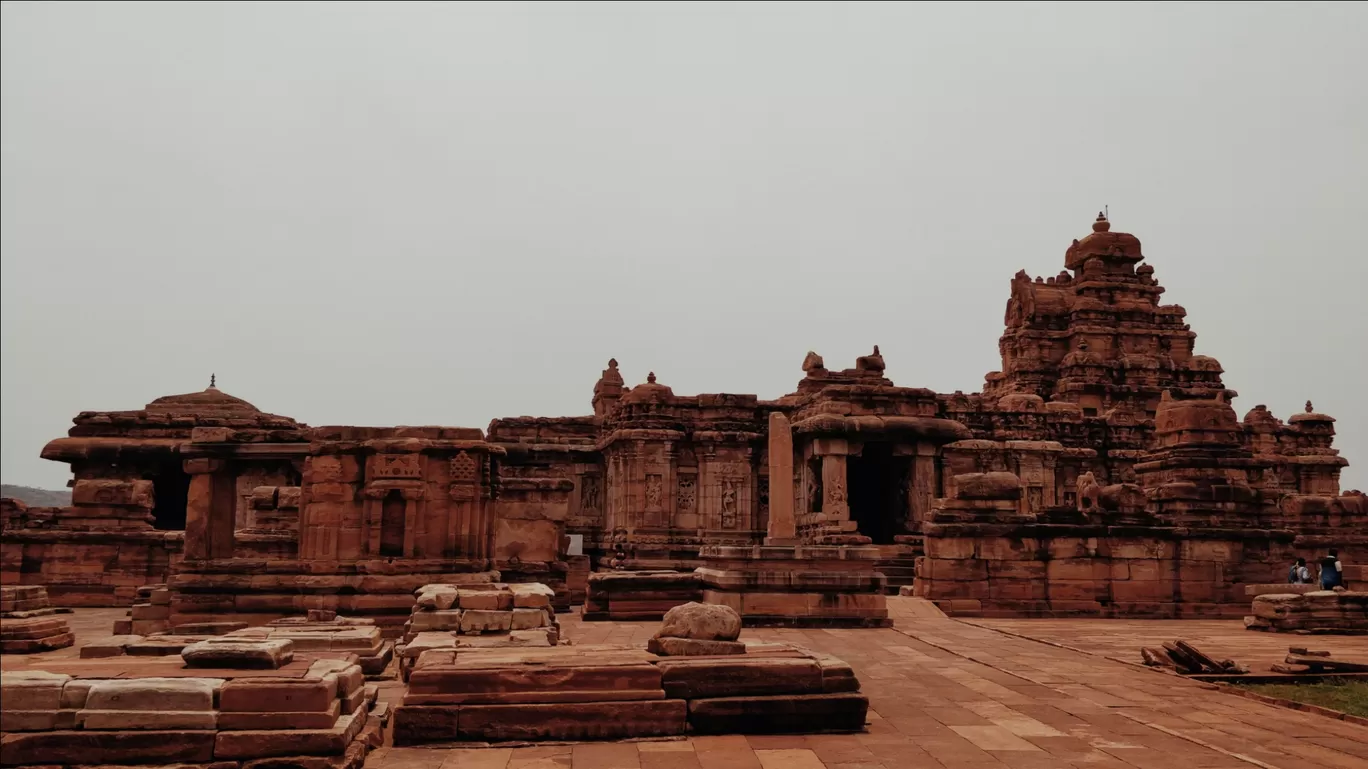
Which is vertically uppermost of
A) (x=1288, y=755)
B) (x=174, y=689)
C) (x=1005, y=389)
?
(x=1005, y=389)

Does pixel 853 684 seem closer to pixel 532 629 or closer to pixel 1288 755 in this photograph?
pixel 1288 755

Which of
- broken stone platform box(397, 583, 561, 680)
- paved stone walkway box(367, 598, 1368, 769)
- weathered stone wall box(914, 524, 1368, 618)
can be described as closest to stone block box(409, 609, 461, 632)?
broken stone platform box(397, 583, 561, 680)

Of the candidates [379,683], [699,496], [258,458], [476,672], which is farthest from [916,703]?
[699,496]

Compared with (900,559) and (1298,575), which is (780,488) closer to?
(900,559)

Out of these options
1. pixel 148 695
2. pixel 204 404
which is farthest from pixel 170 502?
pixel 148 695

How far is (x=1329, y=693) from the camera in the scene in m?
10.3

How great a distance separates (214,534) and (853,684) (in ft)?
41.3

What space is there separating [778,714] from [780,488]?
11.7 metres

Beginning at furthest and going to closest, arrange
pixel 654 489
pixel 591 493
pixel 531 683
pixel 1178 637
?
pixel 591 493, pixel 654 489, pixel 1178 637, pixel 531 683

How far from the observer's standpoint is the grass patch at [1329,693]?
951 cm

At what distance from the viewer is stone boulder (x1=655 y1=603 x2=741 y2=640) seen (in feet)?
29.3

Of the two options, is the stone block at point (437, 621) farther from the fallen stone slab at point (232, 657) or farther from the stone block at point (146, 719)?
the stone block at point (146, 719)

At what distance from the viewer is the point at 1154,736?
8.22 metres

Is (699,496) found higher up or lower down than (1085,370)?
lower down
